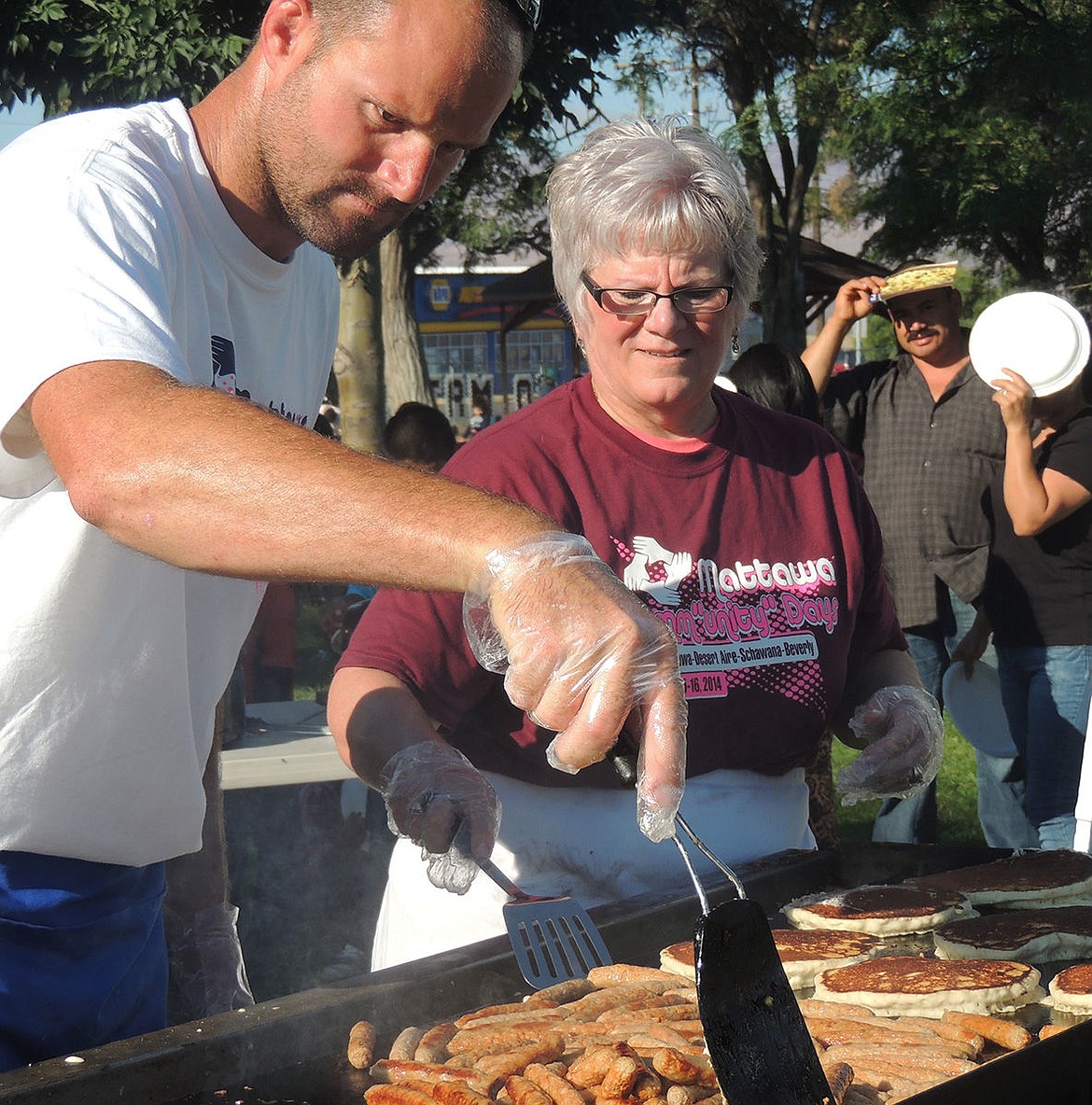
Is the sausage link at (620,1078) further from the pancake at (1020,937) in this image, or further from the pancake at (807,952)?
the pancake at (1020,937)

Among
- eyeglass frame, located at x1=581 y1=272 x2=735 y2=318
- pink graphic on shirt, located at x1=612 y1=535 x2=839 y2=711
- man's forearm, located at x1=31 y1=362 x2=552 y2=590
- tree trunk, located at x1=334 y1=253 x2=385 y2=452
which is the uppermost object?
tree trunk, located at x1=334 y1=253 x2=385 y2=452

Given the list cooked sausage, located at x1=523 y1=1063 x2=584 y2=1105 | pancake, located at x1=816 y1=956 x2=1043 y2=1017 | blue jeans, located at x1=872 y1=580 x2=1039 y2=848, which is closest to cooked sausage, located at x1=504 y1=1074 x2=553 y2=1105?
cooked sausage, located at x1=523 y1=1063 x2=584 y2=1105

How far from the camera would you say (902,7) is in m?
10.4

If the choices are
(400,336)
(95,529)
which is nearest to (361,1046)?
(95,529)

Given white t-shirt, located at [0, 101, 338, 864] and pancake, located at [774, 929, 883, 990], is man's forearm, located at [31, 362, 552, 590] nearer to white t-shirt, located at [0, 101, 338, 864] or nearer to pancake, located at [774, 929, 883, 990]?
white t-shirt, located at [0, 101, 338, 864]

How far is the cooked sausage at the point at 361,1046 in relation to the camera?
160 centimetres

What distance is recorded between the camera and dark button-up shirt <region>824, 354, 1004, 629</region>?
5074 mm

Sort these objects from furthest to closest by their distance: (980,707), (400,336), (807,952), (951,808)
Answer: (400,336) < (951,808) < (980,707) < (807,952)

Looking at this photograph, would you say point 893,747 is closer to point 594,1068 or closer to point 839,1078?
point 839,1078

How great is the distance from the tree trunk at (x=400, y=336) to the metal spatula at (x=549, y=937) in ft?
34.0

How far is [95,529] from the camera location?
5.30 ft

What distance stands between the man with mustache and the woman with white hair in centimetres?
274

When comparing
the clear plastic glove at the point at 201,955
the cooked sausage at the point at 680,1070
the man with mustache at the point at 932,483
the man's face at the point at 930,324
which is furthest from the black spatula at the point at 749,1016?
the man's face at the point at 930,324

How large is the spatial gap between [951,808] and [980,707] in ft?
5.95
